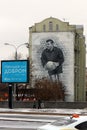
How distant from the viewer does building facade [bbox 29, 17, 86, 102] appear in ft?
373

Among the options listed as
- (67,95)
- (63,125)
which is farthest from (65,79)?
(63,125)

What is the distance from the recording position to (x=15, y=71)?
2046 inches

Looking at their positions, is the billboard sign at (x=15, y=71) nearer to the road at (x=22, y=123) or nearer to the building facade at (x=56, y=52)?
the road at (x=22, y=123)

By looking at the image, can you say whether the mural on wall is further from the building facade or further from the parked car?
the parked car

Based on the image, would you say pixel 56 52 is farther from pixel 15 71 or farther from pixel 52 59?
pixel 15 71

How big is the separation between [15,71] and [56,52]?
62982 millimetres

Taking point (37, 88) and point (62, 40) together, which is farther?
point (62, 40)

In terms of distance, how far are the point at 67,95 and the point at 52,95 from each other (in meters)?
31.9

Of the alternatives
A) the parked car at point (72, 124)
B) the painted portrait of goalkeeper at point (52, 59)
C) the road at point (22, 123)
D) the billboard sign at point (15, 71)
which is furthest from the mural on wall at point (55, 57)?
the parked car at point (72, 124)

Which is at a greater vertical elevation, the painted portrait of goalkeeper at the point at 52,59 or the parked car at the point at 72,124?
the painted portrait of goalkeeper at the point at 52,59

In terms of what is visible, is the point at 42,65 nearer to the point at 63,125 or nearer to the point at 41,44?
the point at 41,44

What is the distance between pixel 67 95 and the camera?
112 metres

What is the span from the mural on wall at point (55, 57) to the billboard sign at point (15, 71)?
60.3 m

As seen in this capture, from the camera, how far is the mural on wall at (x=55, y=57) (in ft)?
373
